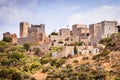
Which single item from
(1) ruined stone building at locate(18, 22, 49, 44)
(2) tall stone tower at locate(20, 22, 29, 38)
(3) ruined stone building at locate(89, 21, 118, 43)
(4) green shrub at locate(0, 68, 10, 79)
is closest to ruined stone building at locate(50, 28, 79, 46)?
(1) ruined stone building at locate(18, 22, 49, 44)

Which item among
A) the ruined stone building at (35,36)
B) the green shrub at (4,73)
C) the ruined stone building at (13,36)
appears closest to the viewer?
the green shrub at (4,73)

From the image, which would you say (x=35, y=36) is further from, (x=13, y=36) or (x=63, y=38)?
(x=13, y=36)

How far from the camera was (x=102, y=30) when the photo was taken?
283 feet

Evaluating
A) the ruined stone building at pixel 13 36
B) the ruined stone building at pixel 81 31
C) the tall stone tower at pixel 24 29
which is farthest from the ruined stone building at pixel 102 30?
the ruined stone building at pixel 13 36

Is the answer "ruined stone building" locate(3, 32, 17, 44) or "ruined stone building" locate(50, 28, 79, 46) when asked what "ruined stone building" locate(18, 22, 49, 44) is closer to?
"ruined stone building" locate(3, 32, 17, 44)

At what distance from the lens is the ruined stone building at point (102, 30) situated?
84.4 m

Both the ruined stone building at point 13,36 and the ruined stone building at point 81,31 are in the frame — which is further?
the ruined stone building at point 13,36

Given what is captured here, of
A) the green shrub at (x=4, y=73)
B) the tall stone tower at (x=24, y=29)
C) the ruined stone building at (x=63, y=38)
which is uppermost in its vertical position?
the tall stone tower at (x=24, y=29)

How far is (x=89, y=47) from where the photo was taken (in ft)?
254

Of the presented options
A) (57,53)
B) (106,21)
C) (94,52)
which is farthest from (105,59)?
(106,21)

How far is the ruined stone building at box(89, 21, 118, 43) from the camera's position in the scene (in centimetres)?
8439

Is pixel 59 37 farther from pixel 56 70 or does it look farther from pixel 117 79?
pixel 117 79

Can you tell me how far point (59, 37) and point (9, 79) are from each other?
24.5m

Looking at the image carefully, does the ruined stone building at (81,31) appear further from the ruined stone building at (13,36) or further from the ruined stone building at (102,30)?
the ruined stone building at (13,36)
